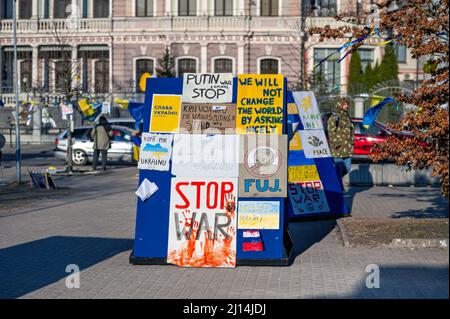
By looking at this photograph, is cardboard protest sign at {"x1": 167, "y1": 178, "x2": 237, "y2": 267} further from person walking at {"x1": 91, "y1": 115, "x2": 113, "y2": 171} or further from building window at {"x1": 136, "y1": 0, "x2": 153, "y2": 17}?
building window at {"x1": 136, "y1": 0, "x2": 153, "y2": 17}

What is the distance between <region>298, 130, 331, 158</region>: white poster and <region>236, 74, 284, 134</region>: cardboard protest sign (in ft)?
12.3

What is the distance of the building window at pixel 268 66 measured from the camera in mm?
49781

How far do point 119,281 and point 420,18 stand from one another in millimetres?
5602

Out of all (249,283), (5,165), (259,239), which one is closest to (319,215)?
(259,239)

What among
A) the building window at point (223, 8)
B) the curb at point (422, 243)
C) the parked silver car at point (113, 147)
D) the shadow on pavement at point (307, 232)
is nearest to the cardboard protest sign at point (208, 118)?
the shadow on pavement at point (307, 232)

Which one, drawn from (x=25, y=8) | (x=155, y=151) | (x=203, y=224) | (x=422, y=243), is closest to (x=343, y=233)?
(x=422, y=243)

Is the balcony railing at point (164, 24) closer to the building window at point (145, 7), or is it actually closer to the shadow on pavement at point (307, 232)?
the building window at point (145, 7)

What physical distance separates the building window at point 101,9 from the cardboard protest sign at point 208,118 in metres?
43.2

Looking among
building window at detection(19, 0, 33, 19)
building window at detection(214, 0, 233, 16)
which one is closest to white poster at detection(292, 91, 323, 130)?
building window at detection(214, 0, 233, 16)

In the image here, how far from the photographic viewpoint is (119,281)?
9234mm

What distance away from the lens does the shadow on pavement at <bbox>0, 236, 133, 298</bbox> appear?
9102mm

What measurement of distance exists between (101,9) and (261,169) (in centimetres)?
4388

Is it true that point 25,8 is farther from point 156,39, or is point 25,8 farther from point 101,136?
point 101,136
